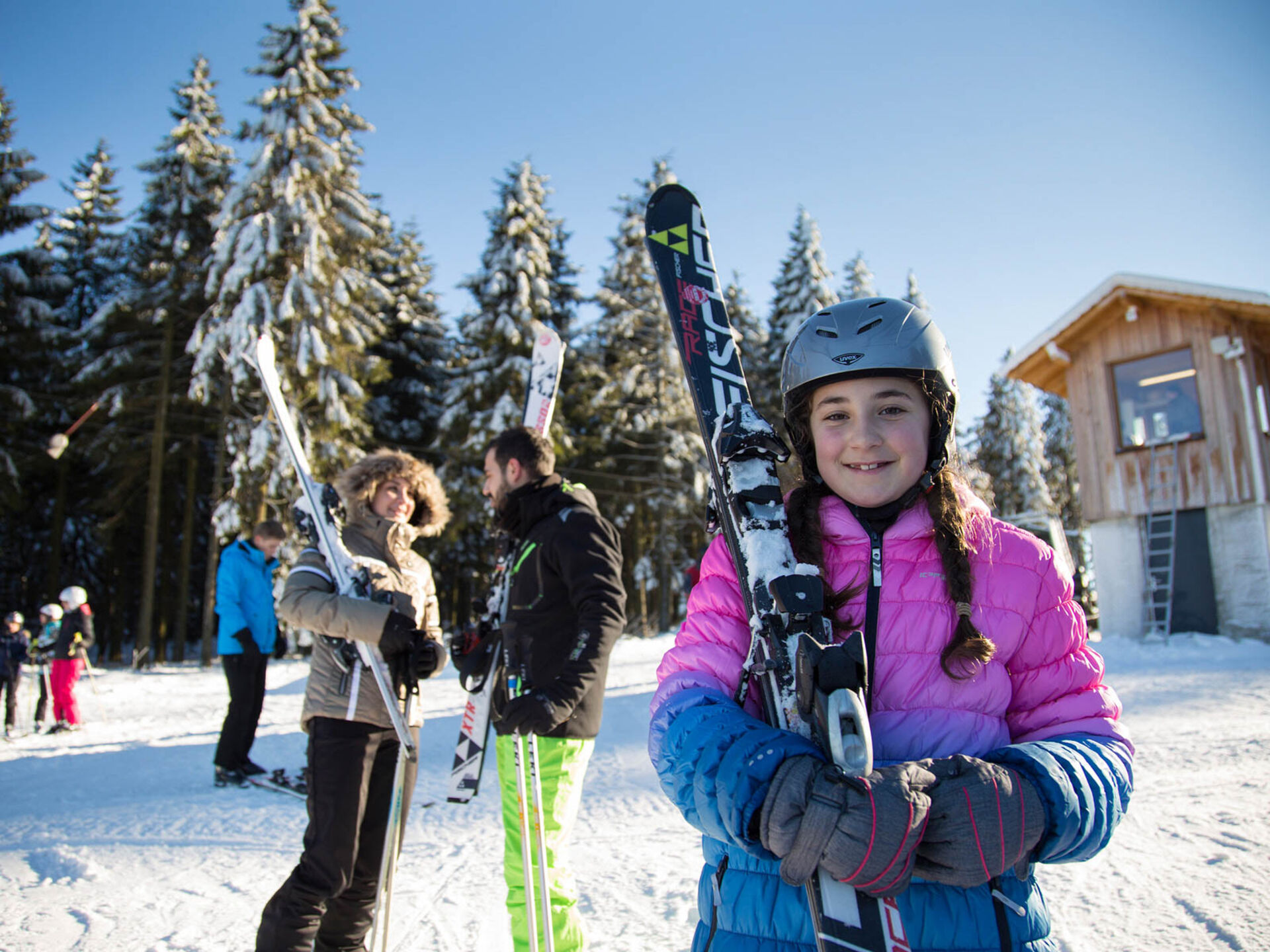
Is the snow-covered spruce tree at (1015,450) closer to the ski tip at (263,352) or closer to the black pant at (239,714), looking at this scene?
the black pant at (239,714)

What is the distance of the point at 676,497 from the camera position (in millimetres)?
21203

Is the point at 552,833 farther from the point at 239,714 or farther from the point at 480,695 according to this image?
the point at 239,714

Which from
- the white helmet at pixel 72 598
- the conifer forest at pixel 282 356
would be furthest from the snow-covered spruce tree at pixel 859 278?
the white helmet at pixel 72 598

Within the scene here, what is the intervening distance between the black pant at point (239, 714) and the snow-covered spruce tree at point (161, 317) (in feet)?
46.0

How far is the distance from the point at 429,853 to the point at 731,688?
3.43 meters

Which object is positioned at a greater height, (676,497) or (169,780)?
(676,497)

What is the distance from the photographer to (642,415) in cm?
2102

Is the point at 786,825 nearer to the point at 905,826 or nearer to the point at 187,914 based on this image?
the point at 905,826

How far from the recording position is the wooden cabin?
11.2m

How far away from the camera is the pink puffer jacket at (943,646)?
140cm

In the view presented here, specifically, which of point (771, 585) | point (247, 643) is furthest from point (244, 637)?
point (771, 585)

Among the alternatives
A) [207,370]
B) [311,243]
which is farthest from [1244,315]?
[207,370]

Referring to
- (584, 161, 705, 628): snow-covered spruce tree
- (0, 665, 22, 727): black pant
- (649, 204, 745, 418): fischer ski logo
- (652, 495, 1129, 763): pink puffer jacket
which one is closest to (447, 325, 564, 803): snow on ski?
(649, 204, 745, 418): fischer ski logo

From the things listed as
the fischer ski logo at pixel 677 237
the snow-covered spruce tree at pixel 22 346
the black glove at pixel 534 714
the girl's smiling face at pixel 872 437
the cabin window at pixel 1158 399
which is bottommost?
the black glove at pixel 534 714
